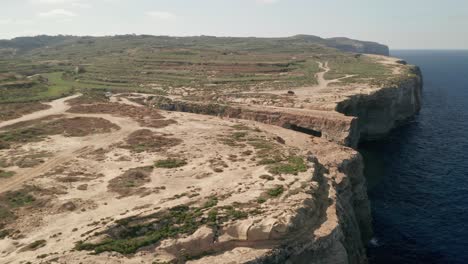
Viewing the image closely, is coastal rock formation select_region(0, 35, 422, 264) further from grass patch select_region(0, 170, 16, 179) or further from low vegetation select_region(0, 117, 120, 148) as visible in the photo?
low vegetation select_region(0, 117, 120, 148)

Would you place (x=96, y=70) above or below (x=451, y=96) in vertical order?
above

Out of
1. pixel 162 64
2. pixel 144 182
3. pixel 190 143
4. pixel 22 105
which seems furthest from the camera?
pixel 162 64

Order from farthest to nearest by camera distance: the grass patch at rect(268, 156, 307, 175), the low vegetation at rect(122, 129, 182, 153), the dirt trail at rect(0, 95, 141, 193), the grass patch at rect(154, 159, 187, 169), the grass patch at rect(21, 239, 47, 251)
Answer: the low vegetation at rect(122, 129, 182, 153)
the grass patch at rect(154, 159, 187, 169)
the dirt trail at rect(0, 95, 141, 193)
the grass patch at rect(268, 156, 307, 175)
the grass patch at rect(21, 239, 47, 251)

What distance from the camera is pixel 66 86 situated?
141 m

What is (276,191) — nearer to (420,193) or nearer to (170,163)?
(170,163)

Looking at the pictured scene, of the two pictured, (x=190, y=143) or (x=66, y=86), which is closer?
(x=190, y=143)

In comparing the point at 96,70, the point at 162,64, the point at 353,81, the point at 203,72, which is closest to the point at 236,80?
the point at 203,72

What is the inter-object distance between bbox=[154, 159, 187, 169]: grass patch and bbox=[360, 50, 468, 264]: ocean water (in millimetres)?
31756

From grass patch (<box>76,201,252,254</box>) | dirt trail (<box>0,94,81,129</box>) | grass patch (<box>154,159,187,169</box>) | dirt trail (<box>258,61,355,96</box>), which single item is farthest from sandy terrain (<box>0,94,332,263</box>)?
dirt trail (<box>258,61,355,96</box>)

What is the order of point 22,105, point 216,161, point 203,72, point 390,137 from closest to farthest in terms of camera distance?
1. point 216,161
2. point 22,105
3. point 390,137
4. point 203,72

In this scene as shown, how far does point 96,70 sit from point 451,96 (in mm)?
164848

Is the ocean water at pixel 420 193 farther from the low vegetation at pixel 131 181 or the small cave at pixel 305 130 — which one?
the low vegetation at pixel 131 181

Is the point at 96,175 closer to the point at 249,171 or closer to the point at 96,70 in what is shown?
the point at 249,171

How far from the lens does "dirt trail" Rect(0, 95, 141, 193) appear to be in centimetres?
5422
